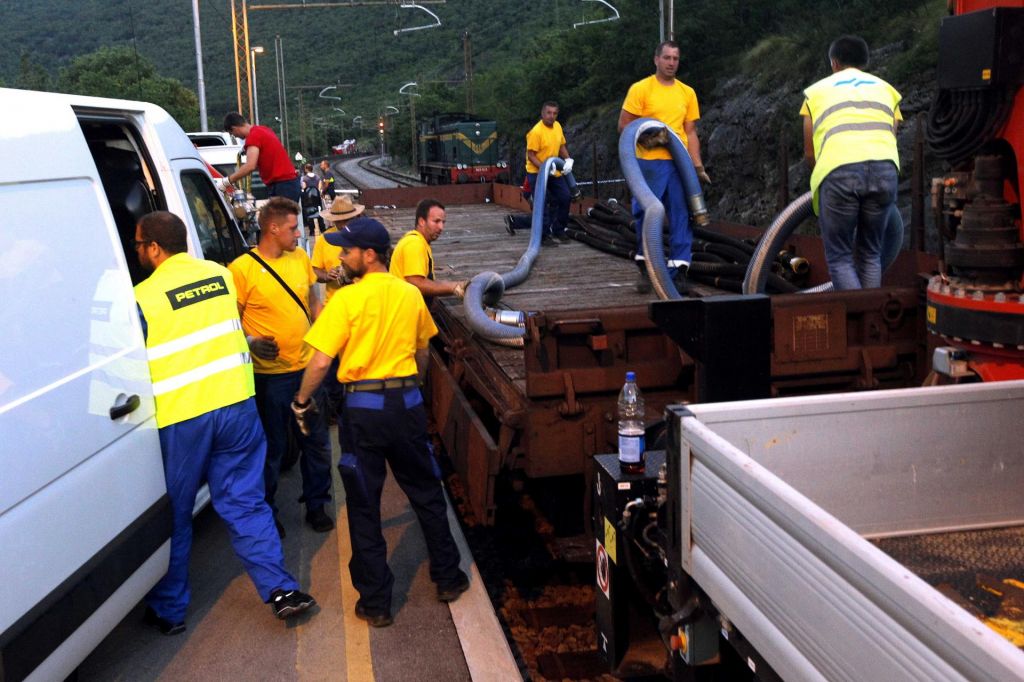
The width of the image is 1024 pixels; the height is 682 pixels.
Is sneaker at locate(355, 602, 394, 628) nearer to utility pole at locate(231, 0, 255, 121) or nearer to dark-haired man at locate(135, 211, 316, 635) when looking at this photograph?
dark-haired man at locate(135, 211, 316, 635)

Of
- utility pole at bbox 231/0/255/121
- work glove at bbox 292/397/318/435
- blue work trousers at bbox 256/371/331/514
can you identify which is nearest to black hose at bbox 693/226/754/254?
blue work trousers at bbox 256/371/331/514

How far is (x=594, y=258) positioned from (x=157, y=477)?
630 centimetres

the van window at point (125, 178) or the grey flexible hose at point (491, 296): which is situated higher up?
the van window at point (125, 178)

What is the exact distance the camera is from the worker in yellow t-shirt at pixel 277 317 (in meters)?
5.93

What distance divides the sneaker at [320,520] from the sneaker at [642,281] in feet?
9.51

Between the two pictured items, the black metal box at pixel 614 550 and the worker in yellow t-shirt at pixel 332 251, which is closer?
the black metal box at pixel 614 550

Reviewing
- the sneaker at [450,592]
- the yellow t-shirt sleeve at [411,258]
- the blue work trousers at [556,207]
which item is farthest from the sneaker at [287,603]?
the blue work trousers at [556,207]

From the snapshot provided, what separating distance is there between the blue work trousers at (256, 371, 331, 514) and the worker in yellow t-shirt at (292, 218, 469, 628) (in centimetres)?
90

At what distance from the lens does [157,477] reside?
4734mm

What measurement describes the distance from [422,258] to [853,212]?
2.64 meters

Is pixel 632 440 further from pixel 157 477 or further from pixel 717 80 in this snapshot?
pixel 717 80

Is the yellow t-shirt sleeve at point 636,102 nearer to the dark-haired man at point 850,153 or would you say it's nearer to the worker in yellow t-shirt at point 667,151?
the worker in yellow t-shirt at point 667,151

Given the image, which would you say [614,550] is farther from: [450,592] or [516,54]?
[516,54]

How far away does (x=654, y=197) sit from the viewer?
7957 millimetres
